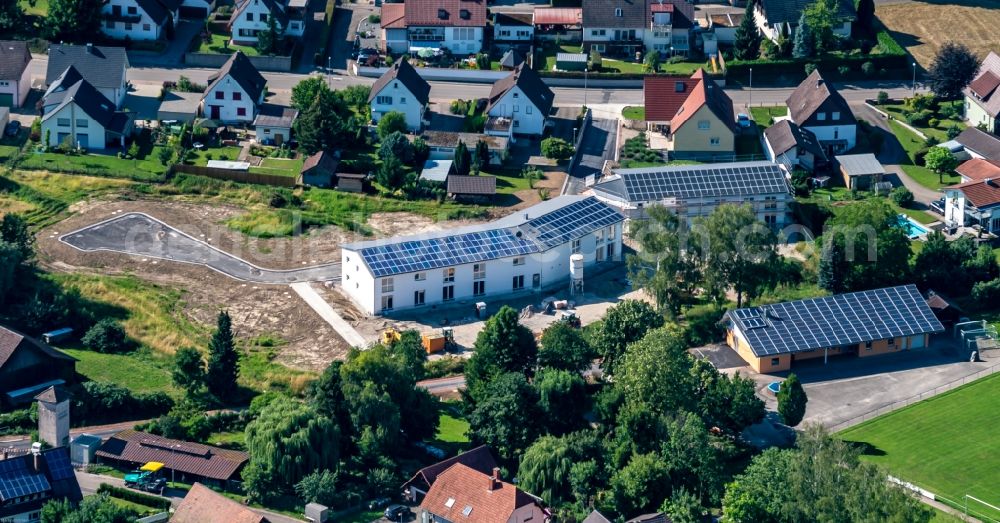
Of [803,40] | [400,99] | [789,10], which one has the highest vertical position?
[789,10]

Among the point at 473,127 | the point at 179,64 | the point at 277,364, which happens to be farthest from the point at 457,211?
the point at 179,64

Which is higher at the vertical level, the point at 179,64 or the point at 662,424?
the point at 179,64

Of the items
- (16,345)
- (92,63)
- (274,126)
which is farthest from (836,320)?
(92,63)

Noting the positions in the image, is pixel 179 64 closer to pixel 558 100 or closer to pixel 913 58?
pixel 558 100

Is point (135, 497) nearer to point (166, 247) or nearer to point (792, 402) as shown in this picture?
point (166, 247)

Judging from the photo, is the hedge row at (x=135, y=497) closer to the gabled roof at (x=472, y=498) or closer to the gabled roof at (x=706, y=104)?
the gabled roof at (x=472, y=498)

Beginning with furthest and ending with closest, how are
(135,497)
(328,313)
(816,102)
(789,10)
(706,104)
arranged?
(789,10) → (816,102) → (706,104) → (328,313) → (135,497)

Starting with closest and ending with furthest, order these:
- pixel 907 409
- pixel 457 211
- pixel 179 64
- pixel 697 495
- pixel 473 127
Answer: pixel 697 495
pixel 907 409
pixel 457 211
pixel 473 127
pixel 179 64

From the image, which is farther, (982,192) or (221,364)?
(982,192)

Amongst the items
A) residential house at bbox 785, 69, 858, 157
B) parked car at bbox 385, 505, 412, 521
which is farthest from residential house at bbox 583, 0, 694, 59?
parked car at bbox 385, 505, 412, 521
